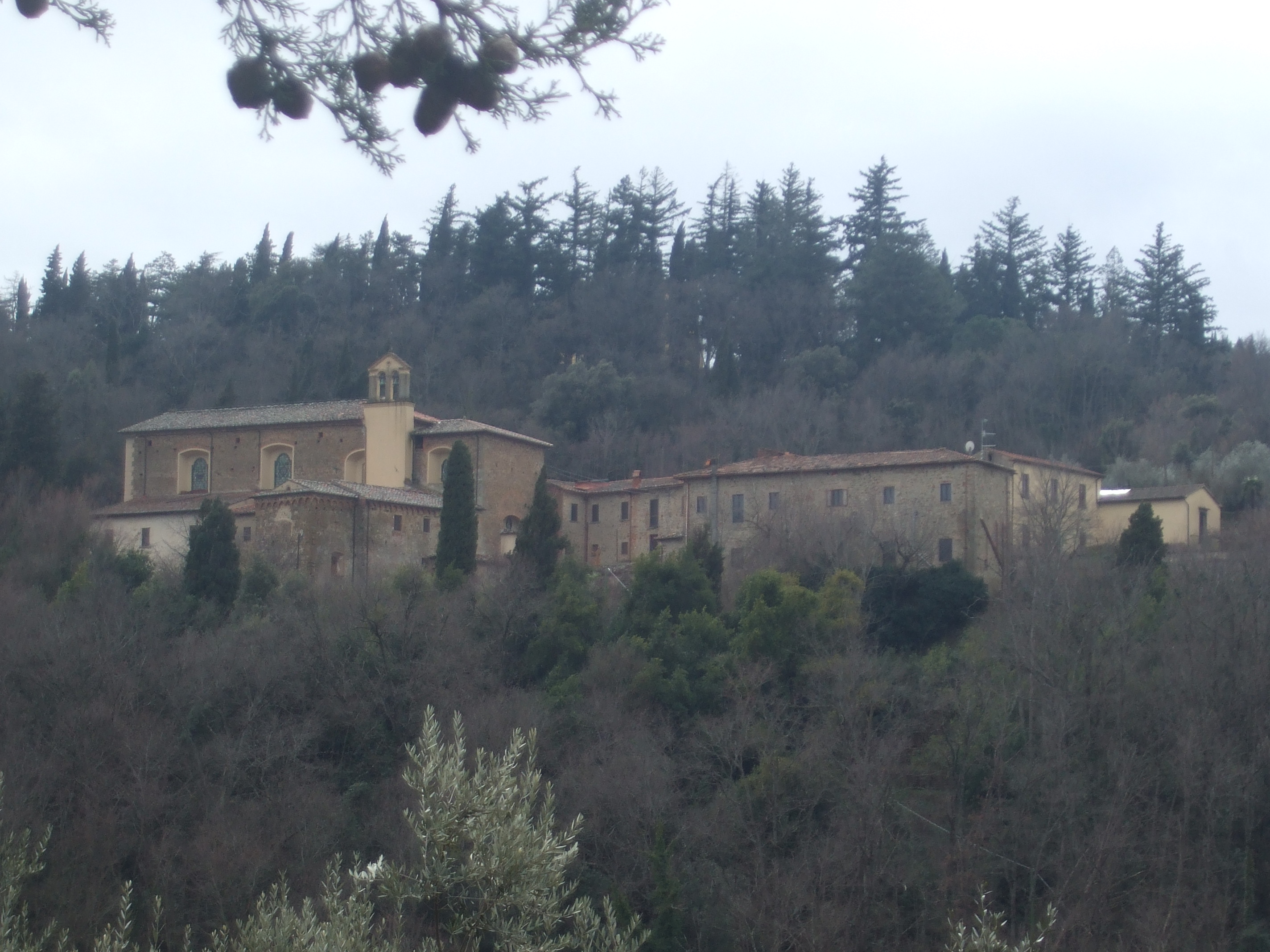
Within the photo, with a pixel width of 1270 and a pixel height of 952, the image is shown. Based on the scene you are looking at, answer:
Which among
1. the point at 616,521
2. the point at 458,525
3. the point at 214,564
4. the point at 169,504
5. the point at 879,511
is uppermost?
the point at 169,504

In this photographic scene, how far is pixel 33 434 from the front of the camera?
43688mm

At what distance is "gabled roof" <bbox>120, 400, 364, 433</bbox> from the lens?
4078cm

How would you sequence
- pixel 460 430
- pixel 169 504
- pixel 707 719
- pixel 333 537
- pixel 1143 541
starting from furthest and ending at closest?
pixel 169 504 < pixel 460 430 < pixel 333 537 < pixel 1143 541 < pixel 707 719

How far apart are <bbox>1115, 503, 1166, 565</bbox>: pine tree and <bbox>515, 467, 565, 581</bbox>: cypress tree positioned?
12.4 metres

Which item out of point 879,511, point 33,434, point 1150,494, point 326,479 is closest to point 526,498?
point 326,479

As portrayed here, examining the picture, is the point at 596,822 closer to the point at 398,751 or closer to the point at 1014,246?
the point at 398,751

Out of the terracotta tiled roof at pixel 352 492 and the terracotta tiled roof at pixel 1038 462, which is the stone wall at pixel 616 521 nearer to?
the terracotta tiled roof at pixel 352 492

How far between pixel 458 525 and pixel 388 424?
5.95m

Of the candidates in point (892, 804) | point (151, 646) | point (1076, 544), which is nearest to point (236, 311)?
point (151, 646)

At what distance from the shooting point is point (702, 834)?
25672 millimetres

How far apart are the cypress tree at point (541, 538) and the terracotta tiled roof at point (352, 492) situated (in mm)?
2560

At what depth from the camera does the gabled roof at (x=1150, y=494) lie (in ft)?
119

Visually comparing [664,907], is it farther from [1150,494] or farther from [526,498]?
[1150,494]

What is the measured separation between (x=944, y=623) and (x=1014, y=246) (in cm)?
3975
